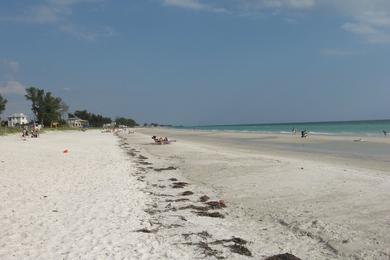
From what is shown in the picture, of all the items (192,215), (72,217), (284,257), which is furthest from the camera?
(192,215)

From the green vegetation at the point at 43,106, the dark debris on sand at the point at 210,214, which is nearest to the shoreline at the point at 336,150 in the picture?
the dark debris on sand at the point at 210,214

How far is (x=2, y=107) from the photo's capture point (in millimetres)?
103562

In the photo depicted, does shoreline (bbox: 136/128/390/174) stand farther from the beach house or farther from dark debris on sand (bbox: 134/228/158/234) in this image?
the beach house

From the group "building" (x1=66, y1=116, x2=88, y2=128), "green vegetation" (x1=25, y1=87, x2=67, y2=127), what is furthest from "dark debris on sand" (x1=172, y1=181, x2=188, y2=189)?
"building" (x1=66, y1=116, x2=88, y2=128)

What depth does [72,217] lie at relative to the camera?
34.1ft

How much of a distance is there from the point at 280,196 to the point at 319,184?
233cm

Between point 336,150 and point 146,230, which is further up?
point 146,230

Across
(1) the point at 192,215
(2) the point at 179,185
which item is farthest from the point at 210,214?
(2) the point at 179,185

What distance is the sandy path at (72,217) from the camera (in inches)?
309

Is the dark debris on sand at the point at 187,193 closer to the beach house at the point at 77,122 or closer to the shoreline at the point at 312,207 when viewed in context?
the shoreline at the point at 312,207

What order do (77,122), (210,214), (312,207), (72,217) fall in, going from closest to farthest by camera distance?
(72,217)
(210,214)
(312,207)
(77,122)

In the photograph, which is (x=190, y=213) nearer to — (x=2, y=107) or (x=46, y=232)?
(x=46, y=232)

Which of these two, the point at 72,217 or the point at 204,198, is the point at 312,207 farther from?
the point at 72,217

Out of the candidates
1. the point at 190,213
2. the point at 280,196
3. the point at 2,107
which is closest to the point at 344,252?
the point at 190,213
